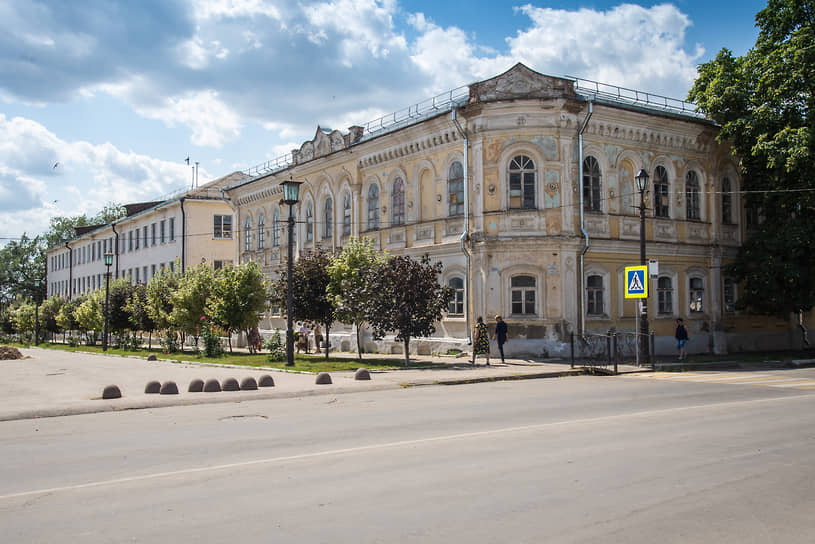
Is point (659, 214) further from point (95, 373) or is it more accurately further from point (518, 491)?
point (518, 491)

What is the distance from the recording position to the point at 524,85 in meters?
25.8

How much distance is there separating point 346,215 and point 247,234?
38.6 feet

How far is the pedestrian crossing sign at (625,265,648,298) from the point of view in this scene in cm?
2181

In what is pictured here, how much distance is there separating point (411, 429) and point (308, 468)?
2956 millimetres

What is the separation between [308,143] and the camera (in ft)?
122

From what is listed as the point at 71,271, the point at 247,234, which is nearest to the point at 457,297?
the point at 247,234

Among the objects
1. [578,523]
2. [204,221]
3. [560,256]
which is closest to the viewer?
[578,523]

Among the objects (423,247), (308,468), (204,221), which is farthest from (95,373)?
(204,221)

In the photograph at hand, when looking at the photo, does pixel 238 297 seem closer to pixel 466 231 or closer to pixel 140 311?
pixel 466 231

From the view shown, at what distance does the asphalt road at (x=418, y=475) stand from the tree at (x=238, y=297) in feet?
57.7

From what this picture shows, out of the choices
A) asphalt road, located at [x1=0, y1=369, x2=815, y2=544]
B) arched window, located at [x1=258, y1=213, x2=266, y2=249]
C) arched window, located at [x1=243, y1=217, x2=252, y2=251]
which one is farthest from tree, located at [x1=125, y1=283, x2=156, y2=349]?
asphalt road, located at [x1=0, y1=369, x2=815, y2=544]

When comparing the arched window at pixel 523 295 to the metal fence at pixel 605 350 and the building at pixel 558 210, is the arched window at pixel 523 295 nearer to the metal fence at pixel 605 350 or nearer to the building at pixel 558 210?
the building at pixel 558 210

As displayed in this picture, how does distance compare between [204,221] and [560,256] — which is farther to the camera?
[204,221]

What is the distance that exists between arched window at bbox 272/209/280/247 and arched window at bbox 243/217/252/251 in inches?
133
